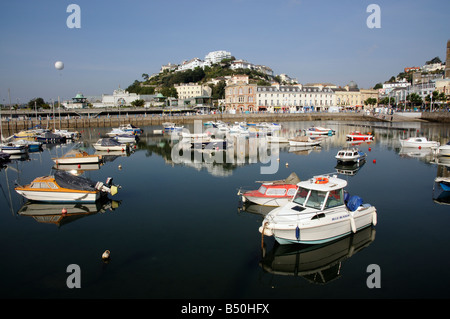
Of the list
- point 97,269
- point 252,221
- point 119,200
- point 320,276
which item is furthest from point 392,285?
point 119,200

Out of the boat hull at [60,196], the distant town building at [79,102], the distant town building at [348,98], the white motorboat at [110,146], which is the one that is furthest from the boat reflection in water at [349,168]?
the distant town building at [79,102]

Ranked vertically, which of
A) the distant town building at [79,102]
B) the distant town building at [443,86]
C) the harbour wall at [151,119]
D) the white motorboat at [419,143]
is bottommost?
the white motorboat at [419,143]

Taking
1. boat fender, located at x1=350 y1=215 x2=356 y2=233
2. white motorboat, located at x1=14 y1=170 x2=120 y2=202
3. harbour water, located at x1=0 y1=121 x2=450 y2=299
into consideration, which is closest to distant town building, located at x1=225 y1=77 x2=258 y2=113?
harbour water, located at x1=0 y1=121 x2=450 y2=299

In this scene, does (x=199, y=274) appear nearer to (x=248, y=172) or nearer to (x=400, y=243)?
(x=400, y=243)

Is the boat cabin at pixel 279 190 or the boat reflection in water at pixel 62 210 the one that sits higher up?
the boat cabin at pixel 279 190

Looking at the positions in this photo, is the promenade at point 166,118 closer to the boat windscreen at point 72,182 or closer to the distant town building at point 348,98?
the distant town building at point 348,98

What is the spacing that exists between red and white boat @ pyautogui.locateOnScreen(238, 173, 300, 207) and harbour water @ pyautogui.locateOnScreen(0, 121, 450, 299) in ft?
2.10

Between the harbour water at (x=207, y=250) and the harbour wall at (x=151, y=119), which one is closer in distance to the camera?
the harbour water at (x=207, y=250)

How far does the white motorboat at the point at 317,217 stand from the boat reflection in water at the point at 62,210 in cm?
1183

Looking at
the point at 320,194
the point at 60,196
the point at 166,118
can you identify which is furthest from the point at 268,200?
the point at 166,118

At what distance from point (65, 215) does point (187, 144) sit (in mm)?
33381

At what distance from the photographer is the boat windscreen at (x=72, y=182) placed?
2148 cm

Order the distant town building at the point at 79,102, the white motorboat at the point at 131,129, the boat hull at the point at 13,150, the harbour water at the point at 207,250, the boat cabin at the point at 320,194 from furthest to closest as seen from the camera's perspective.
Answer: the distant town building at the point at 79,102, the white motorboat at the point at 131,129, the boat hull at the point at 13,150, the boat cabin at the point at 320,194, the harbour water at the point at 207,250

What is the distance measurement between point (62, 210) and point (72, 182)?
2.25 metres
